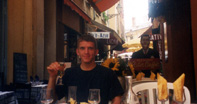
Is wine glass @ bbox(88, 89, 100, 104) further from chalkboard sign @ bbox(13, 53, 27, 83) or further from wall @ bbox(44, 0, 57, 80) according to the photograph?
wall @ bbox(44, 0, 57, 80)

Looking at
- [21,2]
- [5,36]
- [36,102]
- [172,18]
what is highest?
[21,2]

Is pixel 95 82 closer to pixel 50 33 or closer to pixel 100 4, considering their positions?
pixel 50 33

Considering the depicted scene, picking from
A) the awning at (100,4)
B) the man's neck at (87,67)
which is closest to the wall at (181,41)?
the awning at (100,4)

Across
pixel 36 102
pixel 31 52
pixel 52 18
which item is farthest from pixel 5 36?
pixel 52 18

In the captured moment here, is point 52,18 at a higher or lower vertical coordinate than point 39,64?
higher

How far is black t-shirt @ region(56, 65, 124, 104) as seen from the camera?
2178 millimetres

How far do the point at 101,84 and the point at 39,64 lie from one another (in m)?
3.91

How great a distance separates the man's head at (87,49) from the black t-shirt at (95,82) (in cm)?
16

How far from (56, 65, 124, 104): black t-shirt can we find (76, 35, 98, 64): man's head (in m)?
0.16

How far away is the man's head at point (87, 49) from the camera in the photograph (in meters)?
2.22

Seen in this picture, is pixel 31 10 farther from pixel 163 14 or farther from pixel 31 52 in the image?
pixel 163 14

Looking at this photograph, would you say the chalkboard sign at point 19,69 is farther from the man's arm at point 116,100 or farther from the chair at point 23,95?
the man's arm at point 116,100

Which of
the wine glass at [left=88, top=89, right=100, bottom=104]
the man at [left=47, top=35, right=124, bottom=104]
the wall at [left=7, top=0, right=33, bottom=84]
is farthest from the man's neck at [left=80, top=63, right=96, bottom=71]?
the wall at [left=7, top=0, right=33, bottom=84]

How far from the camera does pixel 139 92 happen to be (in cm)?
232
